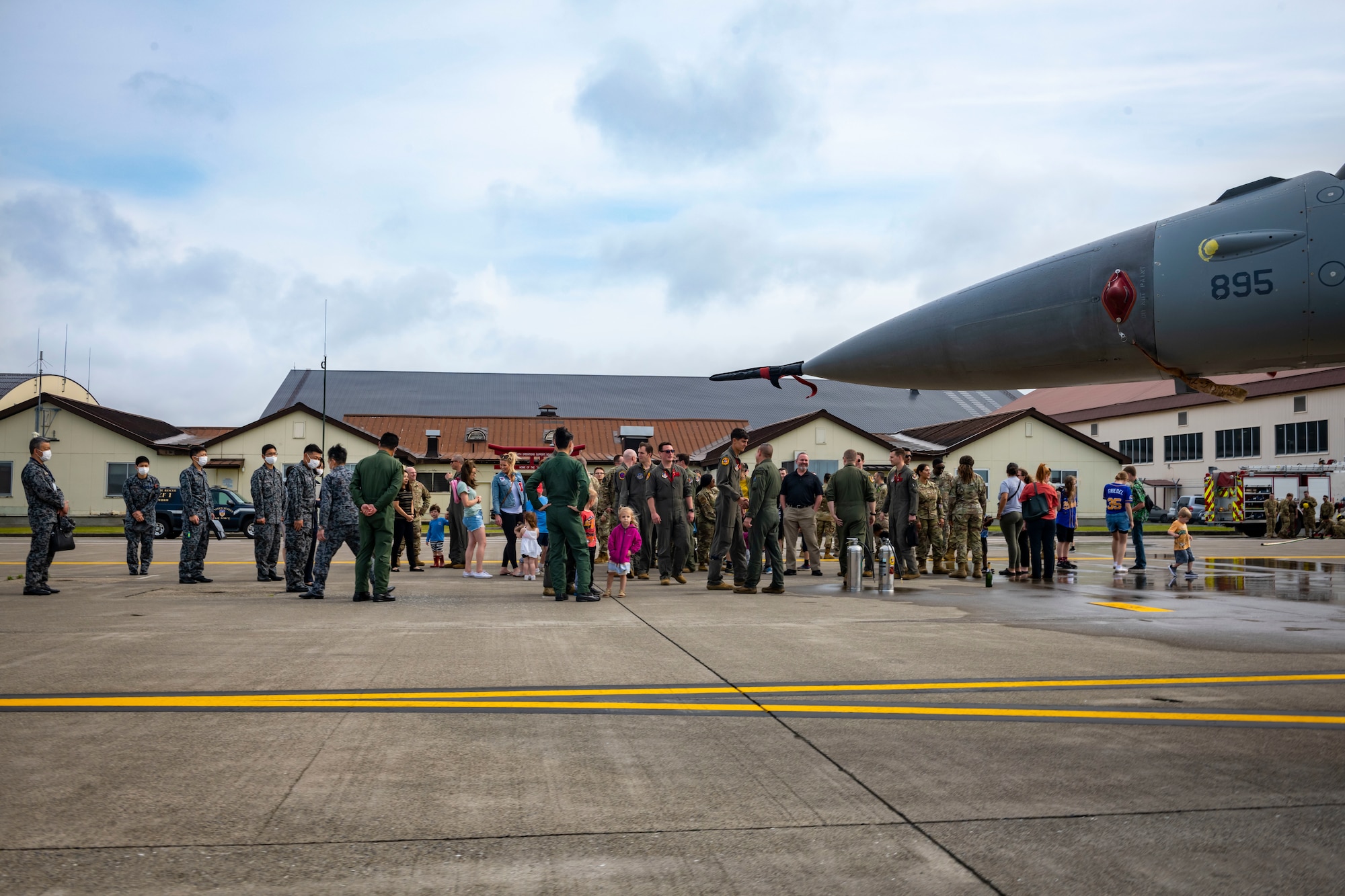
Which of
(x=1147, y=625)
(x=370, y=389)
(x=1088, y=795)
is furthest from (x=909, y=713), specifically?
(x=370, y=389)

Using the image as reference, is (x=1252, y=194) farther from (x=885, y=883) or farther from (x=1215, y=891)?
(x=885, y=883)

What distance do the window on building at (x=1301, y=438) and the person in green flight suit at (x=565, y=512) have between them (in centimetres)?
3951

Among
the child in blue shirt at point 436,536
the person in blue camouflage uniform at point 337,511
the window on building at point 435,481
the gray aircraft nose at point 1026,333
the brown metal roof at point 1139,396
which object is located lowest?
the child in blue shirt at point 436,536

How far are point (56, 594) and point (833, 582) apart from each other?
30.4ft

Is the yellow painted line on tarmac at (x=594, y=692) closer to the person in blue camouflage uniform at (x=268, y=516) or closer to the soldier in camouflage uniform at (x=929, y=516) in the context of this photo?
the person in blue camouflage uniform at (x=268, y=516)

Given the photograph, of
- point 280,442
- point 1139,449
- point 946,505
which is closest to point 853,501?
point 946,505

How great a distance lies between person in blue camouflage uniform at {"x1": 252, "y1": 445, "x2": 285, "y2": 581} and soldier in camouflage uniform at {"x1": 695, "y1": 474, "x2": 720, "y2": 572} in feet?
20.3

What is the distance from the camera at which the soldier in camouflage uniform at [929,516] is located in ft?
47.1

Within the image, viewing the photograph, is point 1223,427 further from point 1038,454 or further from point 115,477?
point 115,477

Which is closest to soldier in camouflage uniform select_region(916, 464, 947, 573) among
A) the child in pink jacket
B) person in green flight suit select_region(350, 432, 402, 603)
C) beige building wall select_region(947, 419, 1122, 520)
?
the child in pink jacket

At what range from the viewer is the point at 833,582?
43.7 ft

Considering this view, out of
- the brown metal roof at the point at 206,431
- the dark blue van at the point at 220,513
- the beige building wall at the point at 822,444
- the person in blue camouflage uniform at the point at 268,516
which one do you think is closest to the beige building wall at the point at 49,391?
the brown metal roof at the point at 206,431

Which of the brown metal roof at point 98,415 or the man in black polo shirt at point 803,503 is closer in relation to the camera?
the man in black polo shirt at point 803,503

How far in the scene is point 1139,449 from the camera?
170 feet
